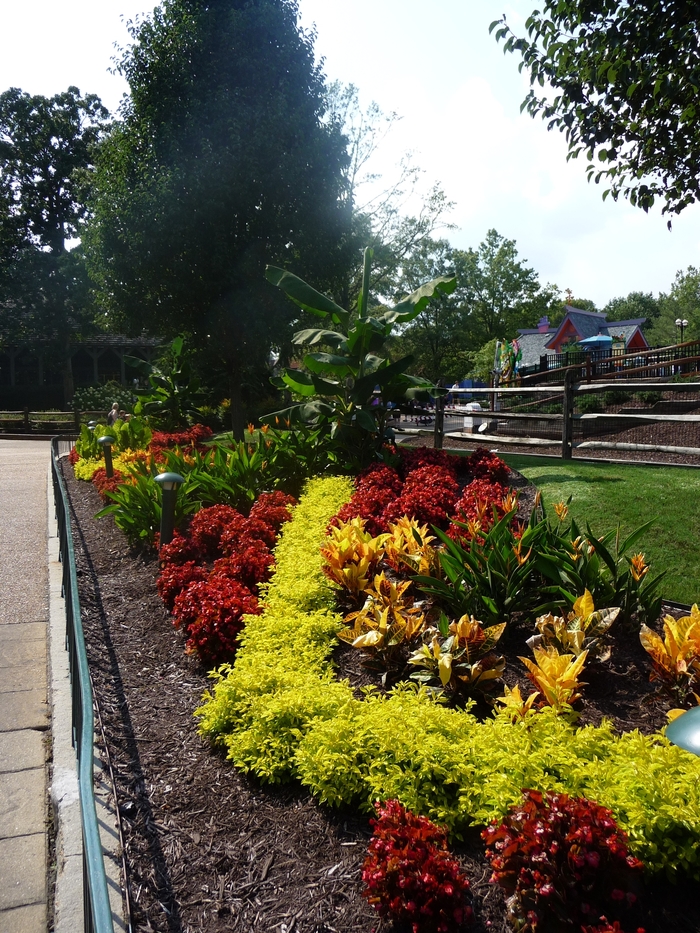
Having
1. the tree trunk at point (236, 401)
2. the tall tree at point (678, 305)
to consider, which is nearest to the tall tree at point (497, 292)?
the tall tree at point (678, 305)

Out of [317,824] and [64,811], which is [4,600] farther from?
[317,824]

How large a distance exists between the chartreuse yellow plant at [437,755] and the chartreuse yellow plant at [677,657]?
49 centimetres

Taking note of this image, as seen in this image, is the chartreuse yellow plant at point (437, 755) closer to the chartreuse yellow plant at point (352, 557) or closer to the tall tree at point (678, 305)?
the chartreuse yellow plant at point (352, 557)

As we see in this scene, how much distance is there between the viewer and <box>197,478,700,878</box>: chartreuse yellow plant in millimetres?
2291

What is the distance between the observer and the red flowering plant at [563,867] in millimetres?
2045

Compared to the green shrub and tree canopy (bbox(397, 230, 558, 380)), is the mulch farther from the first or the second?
Result: tree canopy (bbox(397, 230, 558, 380))

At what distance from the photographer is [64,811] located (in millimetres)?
3217

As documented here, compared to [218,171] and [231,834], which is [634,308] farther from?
[231,834]

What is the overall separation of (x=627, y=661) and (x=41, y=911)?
3017mm

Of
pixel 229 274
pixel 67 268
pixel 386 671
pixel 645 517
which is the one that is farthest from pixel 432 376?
pixel 386 671

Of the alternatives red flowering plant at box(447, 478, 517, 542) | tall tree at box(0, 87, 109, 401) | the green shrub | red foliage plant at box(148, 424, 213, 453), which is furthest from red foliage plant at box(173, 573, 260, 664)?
tall tree at box(0, 87, 109, 401)

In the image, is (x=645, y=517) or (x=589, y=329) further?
(x=589, y=329)

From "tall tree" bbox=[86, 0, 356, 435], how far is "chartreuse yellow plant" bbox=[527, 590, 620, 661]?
48.3 feet

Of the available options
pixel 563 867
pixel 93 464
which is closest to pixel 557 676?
pixel 563 867
